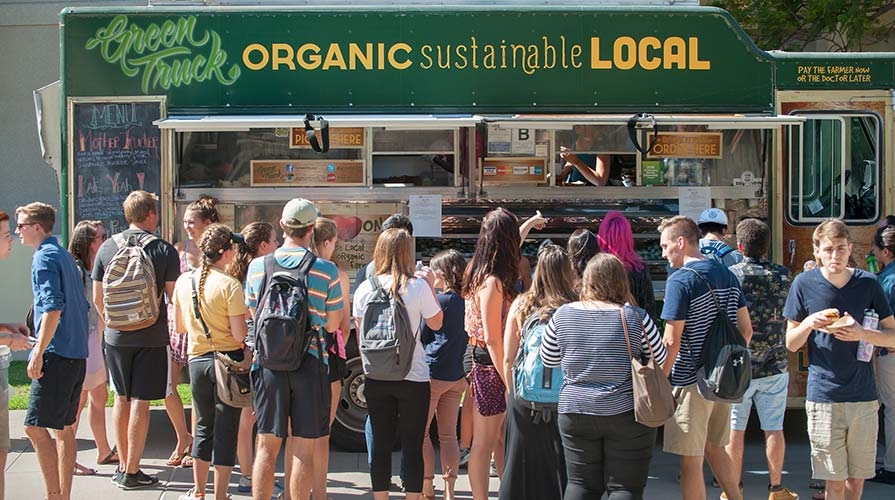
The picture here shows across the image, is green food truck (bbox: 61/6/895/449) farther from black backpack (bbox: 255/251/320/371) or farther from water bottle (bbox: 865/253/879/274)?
black backpack (bbox: 255/251/320/371)

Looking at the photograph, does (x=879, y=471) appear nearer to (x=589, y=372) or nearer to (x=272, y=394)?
(x=589, y=372)

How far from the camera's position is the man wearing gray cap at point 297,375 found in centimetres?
551

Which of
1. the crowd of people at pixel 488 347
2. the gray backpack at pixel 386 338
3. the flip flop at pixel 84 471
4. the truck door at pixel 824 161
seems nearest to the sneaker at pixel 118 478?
the flip flop at pixel 84 471

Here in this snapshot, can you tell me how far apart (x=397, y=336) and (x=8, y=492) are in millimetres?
3011

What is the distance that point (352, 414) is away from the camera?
24.8 ft

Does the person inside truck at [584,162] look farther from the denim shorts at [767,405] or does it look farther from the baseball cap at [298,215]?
the baseball cap at [298,215]

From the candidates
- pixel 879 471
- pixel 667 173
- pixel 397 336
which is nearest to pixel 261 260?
pixel 397 336

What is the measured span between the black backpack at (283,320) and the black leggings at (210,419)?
0.54 m

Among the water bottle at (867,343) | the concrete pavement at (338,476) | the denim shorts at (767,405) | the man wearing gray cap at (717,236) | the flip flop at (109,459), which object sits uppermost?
the man wearing gray cap at (717,236)

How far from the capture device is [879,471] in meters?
7.03

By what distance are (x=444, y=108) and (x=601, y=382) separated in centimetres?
341

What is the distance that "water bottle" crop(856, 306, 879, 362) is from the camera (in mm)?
5520

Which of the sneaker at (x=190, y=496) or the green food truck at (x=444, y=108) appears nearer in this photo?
the sneaker at (x=190, y=496)

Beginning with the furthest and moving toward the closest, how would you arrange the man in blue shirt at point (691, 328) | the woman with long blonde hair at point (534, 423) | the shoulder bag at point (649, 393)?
the man in blue shirt at point (691, 328)
the woman with long blonde hair at point (534, 423)
the shoulder bag at point (649, 393)
